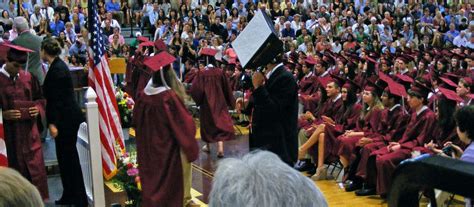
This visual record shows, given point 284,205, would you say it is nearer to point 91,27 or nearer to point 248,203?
point 248,203

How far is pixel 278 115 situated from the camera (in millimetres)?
6680

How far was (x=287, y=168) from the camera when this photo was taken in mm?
1356

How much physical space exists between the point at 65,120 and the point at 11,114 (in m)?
0.64

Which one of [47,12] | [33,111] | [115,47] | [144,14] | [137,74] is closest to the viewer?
[33,111]

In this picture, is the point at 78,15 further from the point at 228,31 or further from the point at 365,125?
the point at 365,125

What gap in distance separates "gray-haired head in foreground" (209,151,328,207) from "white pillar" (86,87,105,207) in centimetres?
533

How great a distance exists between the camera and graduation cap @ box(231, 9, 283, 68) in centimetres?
626

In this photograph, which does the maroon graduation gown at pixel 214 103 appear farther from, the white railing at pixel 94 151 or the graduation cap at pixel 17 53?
the graduation cap at pixel 17 53

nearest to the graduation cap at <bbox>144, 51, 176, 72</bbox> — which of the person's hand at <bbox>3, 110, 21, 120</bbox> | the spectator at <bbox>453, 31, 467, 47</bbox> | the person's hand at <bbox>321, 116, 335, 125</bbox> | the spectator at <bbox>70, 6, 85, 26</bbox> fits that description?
the person's hand at <bbox>3, 110, 21, 120</bbox>

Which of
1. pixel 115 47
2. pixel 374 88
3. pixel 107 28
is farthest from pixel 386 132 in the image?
pixel 107 28

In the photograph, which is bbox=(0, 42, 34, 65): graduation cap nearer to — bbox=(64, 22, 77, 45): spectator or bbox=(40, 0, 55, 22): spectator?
bbox=(64, 22, 77, 45): spectator

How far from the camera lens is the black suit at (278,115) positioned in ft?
21.8

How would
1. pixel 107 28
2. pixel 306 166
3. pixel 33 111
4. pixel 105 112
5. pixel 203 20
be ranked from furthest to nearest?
pixel 203 20 < pixel 107 28 < pixel 306 166 < pixel 105 112 < pixel 33 111

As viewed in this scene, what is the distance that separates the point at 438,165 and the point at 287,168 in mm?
442
